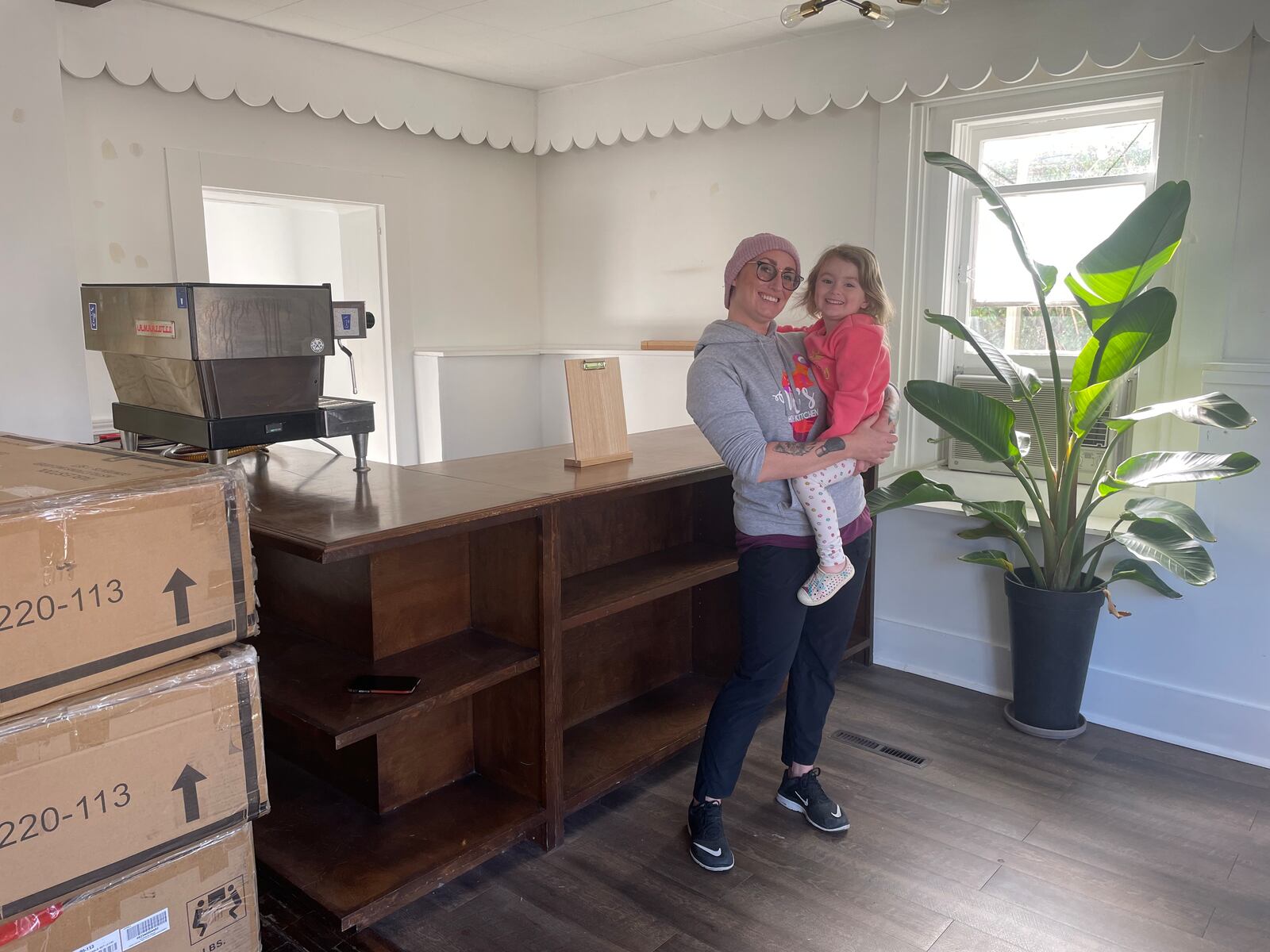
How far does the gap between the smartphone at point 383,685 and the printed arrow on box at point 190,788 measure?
658mm

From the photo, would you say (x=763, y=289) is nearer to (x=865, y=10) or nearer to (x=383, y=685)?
(x=865, y=10)

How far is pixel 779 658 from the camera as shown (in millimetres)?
2186

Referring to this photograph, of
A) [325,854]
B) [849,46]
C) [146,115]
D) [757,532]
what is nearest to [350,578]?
[325,854]

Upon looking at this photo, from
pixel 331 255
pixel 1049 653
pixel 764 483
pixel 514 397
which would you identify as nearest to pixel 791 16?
pixel 764 483

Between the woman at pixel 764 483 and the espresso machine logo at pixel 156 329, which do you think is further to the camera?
the woman at pixel 764 483

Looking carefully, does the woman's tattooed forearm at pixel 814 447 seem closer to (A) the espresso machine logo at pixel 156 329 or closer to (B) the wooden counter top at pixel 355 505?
(B) the wooden counter top at pixel 355 505

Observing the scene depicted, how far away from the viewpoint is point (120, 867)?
1.22 m

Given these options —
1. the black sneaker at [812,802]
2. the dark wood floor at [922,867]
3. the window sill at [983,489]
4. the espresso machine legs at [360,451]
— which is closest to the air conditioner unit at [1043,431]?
the window sill at [983,489]

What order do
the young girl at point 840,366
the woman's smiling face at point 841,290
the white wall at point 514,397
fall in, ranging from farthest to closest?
the white wall at point 514,397 < the woman's smiling face at point 841,290 < the young girl at point 840,366

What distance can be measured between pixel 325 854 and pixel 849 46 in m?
3.31

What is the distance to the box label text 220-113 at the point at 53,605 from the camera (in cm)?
110

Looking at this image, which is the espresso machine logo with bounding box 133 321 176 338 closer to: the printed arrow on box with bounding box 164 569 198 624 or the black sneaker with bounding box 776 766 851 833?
the printed arrow on box with bounding box 164 569 198 624

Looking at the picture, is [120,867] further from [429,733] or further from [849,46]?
[849,46]

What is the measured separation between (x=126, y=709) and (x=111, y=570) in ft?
0.60
